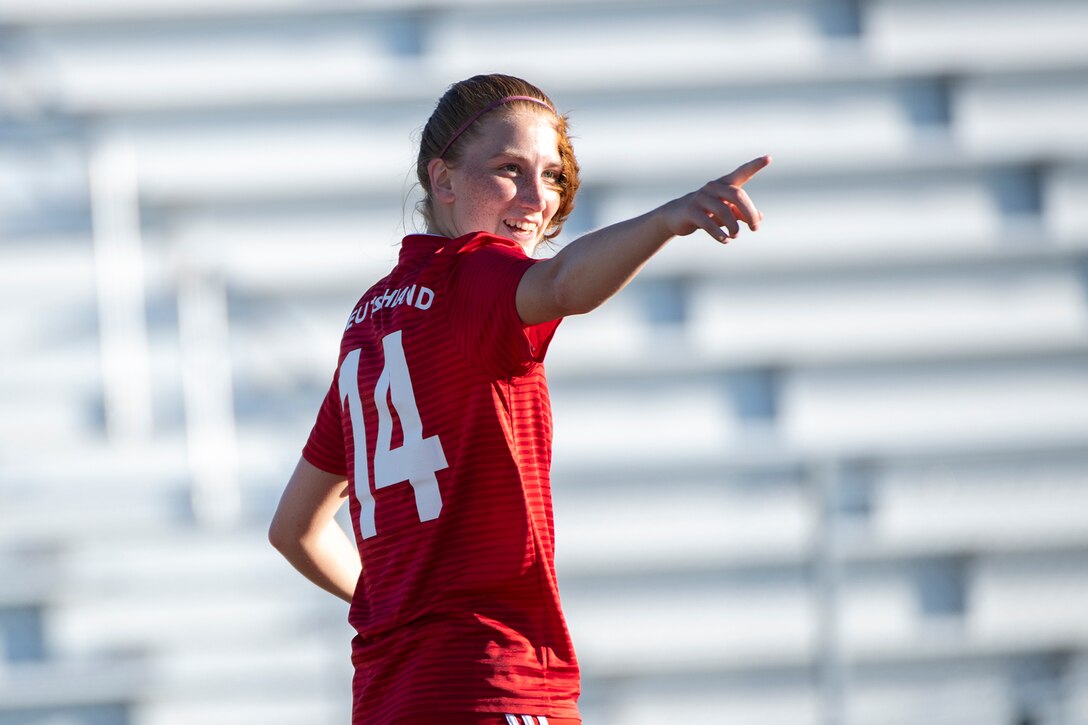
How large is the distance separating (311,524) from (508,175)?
13.6 inches

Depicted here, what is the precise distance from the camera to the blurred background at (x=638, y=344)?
8.45ft

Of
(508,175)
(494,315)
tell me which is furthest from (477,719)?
(508,175)

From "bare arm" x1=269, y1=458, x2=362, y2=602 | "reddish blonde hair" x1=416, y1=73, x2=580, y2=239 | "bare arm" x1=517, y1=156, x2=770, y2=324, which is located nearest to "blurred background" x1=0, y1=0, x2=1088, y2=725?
"bare arm" x1=269, y1=458, x2=362, y2=602

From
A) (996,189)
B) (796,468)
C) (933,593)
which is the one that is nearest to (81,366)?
(796,468)

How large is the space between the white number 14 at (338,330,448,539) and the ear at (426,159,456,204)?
0.39 ft

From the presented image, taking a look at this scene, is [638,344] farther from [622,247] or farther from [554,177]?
[622,247]

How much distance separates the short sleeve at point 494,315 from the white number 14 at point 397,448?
2.2 inches

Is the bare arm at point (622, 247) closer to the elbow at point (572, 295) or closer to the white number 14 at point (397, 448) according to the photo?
the elbow at point (572, 295)

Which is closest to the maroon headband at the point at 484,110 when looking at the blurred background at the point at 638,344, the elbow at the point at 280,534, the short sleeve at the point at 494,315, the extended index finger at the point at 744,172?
the short sleeve at the point at 494,315

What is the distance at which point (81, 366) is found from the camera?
275cm

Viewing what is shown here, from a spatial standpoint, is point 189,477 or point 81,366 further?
point 81,366

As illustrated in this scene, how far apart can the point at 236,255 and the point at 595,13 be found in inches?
36.0

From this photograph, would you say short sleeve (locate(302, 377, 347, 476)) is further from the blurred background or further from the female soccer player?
the blurred background

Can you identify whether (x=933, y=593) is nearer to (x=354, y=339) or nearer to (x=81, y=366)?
(x=81, y=366)
